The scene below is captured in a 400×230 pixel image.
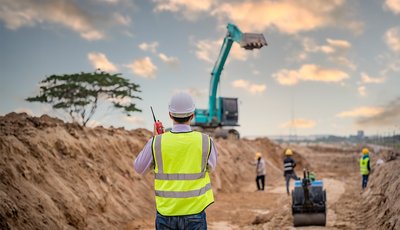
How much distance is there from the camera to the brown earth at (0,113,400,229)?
315 inches

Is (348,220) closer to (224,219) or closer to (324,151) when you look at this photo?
(224,219)

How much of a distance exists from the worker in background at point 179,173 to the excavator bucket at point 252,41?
22.1 meters

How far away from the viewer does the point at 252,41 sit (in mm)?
25406

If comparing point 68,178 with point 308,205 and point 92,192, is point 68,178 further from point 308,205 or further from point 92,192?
point 308,205

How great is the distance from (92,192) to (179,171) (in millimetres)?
7792

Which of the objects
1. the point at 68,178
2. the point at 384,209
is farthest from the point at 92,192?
the point at 384,209

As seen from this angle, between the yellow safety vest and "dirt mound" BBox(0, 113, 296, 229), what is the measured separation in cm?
411

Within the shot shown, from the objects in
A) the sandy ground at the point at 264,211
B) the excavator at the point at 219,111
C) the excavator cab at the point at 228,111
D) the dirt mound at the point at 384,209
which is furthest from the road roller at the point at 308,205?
the excavator cab at the point at 228,111

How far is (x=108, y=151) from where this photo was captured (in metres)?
14.7

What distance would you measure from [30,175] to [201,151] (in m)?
6.50

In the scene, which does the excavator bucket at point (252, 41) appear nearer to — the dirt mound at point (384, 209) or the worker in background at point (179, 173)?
the dirt mound at point (384, 209)

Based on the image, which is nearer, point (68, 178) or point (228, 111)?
point (68, 178)

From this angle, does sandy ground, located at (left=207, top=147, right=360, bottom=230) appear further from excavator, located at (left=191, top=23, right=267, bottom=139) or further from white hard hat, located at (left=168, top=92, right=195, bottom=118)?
excavator, located at (left=191, top=23, right=267, bottom=139)

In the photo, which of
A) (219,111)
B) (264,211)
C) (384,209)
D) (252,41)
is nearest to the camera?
(384,209)
